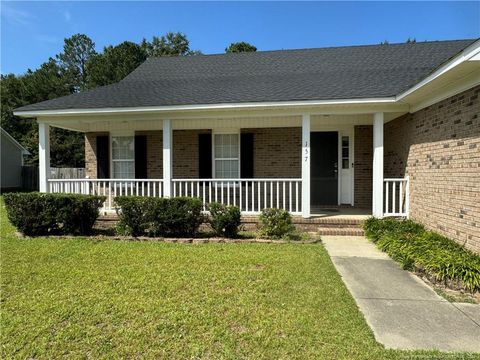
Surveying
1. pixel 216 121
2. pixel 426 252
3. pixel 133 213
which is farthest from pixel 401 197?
pixel 133 213

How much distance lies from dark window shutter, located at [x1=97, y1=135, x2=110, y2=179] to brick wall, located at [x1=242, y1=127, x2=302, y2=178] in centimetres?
469

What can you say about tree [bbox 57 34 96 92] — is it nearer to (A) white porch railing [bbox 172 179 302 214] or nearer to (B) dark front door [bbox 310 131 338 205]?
(A) white porch railing [bbox 172 179 302 214]

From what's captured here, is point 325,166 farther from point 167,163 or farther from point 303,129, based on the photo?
point 167,163

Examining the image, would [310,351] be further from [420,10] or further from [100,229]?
[420,10]

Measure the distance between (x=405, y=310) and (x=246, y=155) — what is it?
745cm

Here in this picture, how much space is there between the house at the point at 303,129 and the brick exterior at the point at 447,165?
0.02m

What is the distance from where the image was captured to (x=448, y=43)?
1159cm

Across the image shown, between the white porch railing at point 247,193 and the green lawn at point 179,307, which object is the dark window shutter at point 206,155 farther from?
the green lawn at point 179,307

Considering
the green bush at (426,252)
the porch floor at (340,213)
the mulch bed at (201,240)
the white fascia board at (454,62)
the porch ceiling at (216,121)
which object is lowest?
the mulch bed at (201,240)

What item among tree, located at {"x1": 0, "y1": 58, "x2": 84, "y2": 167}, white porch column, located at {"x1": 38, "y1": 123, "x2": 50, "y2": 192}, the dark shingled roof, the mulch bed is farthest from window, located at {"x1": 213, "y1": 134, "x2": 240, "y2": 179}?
tree, located at {"x1": 0, "y1": 58, "x2": 84, "y2": 167}

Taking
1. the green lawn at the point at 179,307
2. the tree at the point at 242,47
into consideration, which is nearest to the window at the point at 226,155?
the green lawn at the point at 179,307

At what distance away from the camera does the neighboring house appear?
2406cm

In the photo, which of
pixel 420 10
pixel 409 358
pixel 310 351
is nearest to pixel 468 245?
pixel 409 358

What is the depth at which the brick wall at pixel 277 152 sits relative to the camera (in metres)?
10.7
